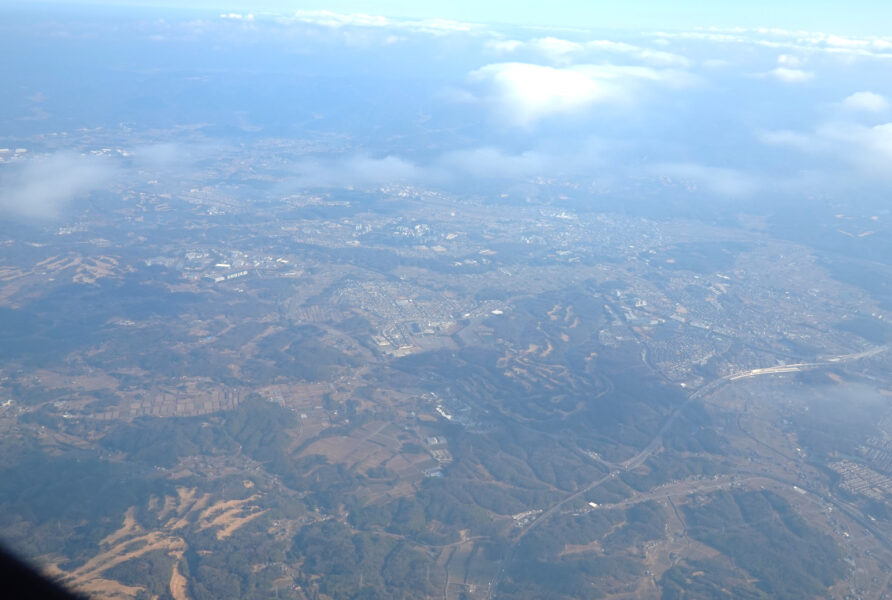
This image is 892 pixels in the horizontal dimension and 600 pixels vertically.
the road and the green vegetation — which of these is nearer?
the green vegetation

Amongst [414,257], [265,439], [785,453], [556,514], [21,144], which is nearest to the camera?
[556,514]

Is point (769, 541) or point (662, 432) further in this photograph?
point (662, 432)

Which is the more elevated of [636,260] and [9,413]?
[9,413]

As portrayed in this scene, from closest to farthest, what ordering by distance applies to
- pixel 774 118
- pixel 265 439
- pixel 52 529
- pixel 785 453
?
pixel 52 529, pixel 265 439, pixel 785 453, pixel 774 118

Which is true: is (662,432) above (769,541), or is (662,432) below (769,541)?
below

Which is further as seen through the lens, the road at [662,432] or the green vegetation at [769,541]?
the road at [662,432]

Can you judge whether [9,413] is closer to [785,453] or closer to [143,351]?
[143,351]

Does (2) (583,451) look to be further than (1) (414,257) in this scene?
No

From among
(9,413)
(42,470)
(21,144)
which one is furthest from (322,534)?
(21,144)
